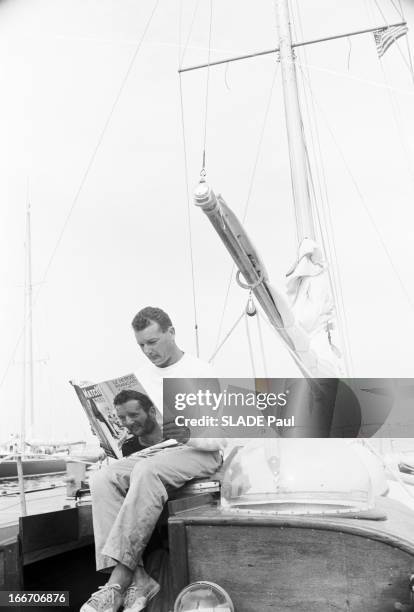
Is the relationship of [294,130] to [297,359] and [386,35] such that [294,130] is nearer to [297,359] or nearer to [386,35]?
[386,35]

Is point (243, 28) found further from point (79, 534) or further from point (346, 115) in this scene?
point (79, 534)

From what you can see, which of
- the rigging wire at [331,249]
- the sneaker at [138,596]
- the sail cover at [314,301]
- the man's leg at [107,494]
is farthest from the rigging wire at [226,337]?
the sneaker at [138,596]

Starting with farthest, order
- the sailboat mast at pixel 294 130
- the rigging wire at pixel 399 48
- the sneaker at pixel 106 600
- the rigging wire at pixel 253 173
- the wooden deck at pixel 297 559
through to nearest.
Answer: the sailboat mast at pixel 294 130 → the rigging wire at pixel 399 48 → the rigging wire at pixel 253 173 → the sneaker at pixel 106 600 → the wooden deck at pixel 297 559

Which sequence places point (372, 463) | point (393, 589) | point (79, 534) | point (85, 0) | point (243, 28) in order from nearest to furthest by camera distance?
point (393, 589) < point (372, 463) < point (79, 534) < point (85, 0) < point (243, 28)

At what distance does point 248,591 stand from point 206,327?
977mm

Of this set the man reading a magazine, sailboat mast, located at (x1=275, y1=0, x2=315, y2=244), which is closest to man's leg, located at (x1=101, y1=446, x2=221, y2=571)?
the man reading a magazine

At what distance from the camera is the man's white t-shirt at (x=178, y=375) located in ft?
5.68

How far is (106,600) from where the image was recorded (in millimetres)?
1452

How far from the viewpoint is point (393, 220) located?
2396mm

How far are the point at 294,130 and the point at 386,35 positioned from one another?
1.64ft

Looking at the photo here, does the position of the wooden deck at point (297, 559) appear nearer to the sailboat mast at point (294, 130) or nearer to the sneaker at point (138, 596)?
the sneaker at point (138, 596)

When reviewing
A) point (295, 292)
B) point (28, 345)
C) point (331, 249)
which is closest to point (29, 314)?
point (28, 345)

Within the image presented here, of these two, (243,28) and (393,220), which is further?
(243,28)

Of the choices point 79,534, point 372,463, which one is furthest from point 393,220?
point 79,534
